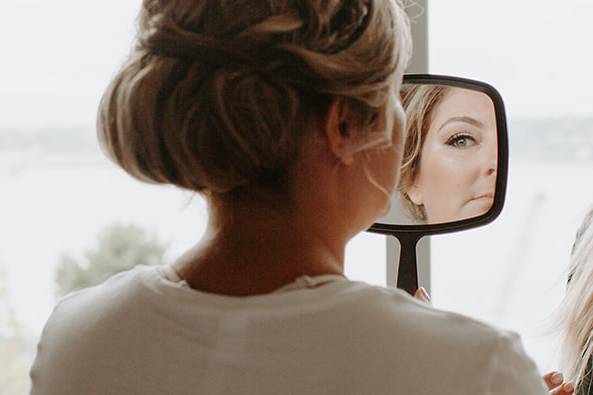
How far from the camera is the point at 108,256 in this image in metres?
2.30

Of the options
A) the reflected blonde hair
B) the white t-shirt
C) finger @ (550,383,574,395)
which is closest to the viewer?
the white t-shirt

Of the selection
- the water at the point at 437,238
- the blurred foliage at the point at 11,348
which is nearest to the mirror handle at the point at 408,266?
the water at the point at 437,238

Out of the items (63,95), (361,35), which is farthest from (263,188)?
(63,95)

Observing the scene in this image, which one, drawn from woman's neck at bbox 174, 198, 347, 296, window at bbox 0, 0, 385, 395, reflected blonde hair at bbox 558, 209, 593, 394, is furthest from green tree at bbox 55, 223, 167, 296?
woman's neck at bbox 174, 198, 347, 296

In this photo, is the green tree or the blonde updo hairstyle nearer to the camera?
the blonde updo hairstyle

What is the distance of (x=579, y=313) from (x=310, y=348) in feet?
2.31

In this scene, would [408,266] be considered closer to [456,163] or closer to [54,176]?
[456,163]

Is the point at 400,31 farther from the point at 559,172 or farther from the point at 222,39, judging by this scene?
the point at 559,172

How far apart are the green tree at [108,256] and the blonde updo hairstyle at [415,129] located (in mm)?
1203

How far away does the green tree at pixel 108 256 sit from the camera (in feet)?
7.47

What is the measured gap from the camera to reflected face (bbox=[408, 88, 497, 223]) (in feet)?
3.80

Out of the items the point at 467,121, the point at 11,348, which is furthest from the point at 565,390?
the point at 11,348

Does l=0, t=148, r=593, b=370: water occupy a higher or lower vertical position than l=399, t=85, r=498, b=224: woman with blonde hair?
lower

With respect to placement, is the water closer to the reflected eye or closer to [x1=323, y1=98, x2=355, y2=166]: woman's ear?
the reflected eye
